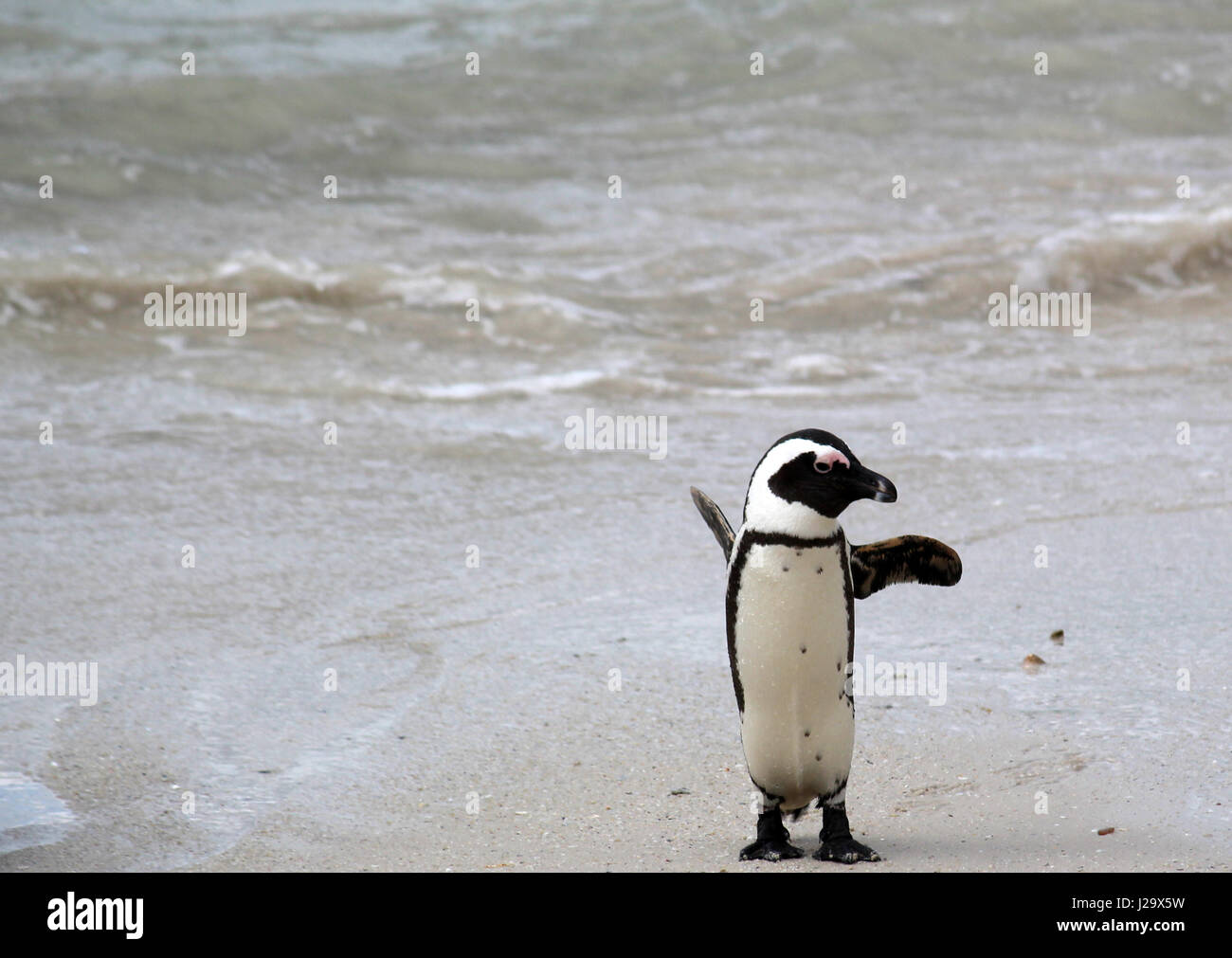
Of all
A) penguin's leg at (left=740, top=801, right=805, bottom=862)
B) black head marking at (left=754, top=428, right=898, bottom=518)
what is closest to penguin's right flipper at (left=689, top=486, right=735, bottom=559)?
black head marking at (left=754, top=428, right=898, bottom=518)

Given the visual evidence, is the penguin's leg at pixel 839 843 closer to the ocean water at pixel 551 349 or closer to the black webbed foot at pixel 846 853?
the black webbed foot at pixel 846 853

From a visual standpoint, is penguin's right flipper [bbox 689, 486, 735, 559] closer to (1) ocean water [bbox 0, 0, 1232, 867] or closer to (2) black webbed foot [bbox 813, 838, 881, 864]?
(2) black webbed foot [bbox 813, 838, 881, 864]

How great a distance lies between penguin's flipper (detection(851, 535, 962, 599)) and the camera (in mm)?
3350

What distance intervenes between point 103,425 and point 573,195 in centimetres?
605

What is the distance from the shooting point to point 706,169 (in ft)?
42.1

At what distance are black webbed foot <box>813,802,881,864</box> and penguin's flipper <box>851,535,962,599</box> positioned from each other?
1.53 ft

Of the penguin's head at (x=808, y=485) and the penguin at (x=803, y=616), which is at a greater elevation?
the penguin's head at (x=808, y=485)

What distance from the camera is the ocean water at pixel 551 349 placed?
15.1ft

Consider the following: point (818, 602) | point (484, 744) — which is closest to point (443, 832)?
point (484, 744)

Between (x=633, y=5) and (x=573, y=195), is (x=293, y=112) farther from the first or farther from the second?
(x=633, y=5)

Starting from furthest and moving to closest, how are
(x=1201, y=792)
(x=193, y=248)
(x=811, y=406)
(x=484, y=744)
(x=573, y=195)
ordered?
(x=573, y=195) < (x=193, y=248) < (x=811, y=406) < (x=484, y=744) < (x=1201, y=792)

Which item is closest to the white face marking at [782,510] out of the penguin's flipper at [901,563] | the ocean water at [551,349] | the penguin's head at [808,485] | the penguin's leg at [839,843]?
the penguin's head at [808,485]

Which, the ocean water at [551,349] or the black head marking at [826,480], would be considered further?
the ocean water at [551,349]
